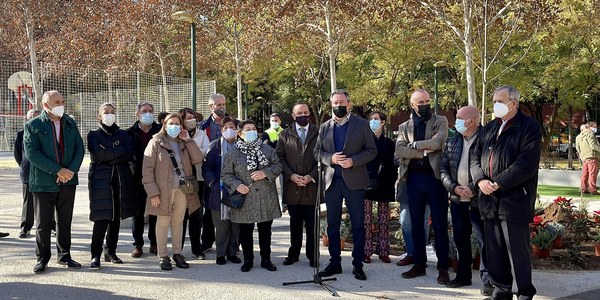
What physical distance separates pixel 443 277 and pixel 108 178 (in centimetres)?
Result: 403

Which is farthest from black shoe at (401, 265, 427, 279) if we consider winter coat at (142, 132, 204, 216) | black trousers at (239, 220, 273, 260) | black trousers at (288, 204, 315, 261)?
winter coat at (142, 132, 204, 216)

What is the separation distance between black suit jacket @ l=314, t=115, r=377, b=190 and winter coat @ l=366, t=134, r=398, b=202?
2.44 ft

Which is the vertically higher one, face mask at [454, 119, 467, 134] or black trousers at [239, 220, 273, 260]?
face mask at [454, 119, 467, 134]

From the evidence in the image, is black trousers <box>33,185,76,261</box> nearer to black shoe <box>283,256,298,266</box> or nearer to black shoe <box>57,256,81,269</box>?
black shoe <box>57,256,81,269</box>

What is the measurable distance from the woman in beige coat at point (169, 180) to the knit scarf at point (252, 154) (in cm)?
57

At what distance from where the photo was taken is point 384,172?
786 centimetres

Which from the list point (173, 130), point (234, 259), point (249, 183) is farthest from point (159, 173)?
point (234, 259)

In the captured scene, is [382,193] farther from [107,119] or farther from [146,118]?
[107,119]

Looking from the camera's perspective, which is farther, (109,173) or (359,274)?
(109,173)

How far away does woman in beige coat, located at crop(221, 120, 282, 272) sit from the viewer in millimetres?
7297

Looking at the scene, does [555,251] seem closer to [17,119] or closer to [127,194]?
[127,194]

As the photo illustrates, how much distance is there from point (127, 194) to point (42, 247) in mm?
1114

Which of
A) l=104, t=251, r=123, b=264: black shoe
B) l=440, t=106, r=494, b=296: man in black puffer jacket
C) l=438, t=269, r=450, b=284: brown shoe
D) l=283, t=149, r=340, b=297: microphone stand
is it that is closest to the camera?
l=440, t=106, r=494, b=296: man in black puffer jacket

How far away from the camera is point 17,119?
26.3m
